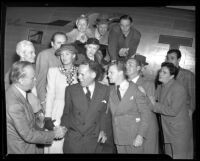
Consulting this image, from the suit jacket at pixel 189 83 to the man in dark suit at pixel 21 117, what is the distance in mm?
1262

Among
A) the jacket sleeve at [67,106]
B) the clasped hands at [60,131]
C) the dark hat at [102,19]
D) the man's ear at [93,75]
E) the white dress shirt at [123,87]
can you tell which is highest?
the dark hat at [102,19]

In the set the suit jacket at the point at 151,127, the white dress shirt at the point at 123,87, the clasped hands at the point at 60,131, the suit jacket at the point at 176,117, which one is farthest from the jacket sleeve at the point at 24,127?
the suit jacket at the point at 176,117

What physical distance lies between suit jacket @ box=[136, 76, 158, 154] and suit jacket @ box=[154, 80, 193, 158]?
76mm

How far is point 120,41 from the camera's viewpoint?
260cm

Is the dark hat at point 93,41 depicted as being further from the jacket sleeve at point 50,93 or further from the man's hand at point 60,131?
the man's hand at point 60,131

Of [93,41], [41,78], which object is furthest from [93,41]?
[41,78]

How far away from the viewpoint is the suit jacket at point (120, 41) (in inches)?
101

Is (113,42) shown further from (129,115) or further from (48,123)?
(48,123)

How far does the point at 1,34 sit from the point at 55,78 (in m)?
0.61

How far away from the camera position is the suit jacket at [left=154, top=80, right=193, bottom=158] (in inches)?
98.3

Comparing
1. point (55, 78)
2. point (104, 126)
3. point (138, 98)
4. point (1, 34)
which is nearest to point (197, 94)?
point (138, 98)

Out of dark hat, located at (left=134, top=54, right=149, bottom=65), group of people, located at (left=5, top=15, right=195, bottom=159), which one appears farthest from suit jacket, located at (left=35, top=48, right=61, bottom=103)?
dark hat, located at (left=134, top=54, right=149, bottom=65)
